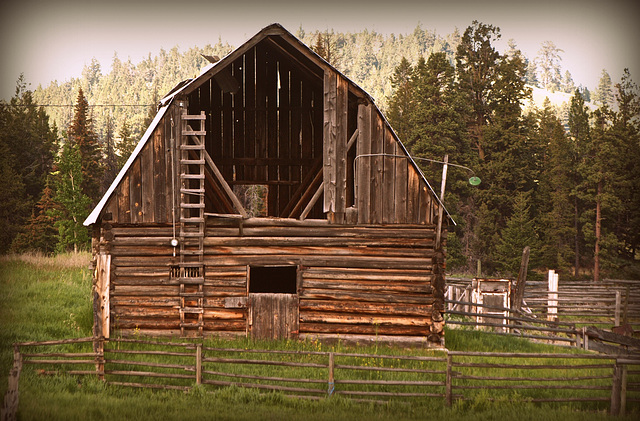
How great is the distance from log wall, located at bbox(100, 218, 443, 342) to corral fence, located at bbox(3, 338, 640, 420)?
2.15 metres

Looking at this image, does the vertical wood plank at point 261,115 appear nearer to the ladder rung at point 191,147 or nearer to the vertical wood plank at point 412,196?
the ladder rung at point 191,147

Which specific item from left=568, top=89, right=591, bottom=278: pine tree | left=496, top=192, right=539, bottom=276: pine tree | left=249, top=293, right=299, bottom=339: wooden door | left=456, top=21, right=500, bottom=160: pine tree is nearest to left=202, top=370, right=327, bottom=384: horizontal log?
left=249, top=293, right=299, bottom=339: wooden door

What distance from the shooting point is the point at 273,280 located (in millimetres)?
27016

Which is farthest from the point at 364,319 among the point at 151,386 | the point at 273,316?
the point at 151,386

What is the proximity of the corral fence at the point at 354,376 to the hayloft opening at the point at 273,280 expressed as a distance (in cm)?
975

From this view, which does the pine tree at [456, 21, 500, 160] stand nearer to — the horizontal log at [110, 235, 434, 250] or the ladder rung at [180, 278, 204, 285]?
the horizontal log at [110, 235, 434, 250]

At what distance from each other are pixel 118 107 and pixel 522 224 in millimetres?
146495

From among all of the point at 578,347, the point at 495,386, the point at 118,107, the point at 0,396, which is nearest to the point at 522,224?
the point at 578,347

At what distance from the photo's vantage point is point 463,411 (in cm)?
1327

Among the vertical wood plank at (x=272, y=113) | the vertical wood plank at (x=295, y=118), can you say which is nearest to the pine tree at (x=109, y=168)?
the vertical wood plank at (x=272, y=113)

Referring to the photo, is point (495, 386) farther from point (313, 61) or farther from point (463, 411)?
point (313, 61)

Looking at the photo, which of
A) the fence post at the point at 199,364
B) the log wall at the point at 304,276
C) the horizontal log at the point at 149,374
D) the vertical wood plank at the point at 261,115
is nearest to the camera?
the fence post at the point at 199,364

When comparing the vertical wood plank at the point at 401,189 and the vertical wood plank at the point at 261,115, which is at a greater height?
the vertical wood plank at the point at 261,115

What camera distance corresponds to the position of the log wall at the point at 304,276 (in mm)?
18984
